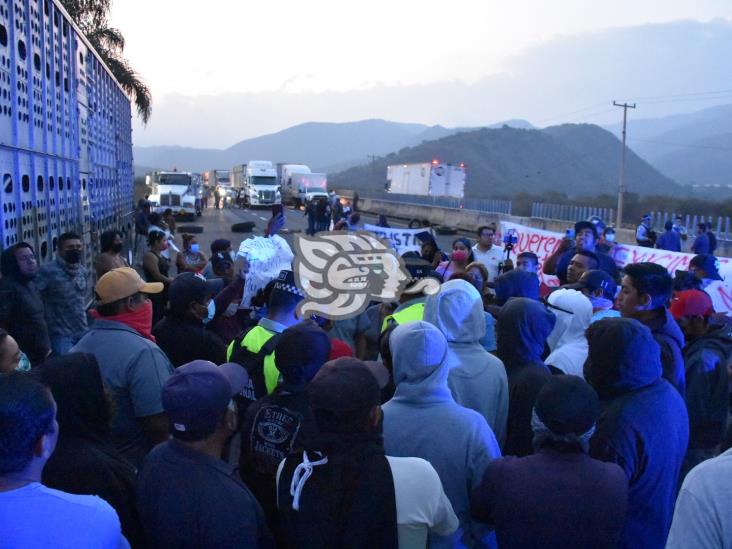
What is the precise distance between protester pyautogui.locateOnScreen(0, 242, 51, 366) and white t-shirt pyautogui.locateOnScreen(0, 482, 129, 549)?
161 inches

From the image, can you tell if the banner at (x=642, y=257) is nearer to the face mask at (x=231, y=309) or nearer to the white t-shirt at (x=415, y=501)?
the face mask at (x=231, y=309)

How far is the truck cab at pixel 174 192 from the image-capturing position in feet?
117

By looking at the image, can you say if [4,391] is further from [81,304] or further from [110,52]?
[110,52]

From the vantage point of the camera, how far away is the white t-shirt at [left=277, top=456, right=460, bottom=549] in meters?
2.16

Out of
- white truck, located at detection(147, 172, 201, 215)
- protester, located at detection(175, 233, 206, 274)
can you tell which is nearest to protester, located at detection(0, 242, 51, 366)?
protester, located at detection(175, 233, 206, 274)

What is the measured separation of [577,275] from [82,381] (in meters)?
4.84

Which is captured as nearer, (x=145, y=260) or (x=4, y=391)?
(x=4, y=391)

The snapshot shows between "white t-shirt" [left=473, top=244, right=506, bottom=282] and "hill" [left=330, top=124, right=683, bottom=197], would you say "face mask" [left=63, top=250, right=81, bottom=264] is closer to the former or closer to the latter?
"white t-shirt" [left=473, top=244, right=506, bottom=282]

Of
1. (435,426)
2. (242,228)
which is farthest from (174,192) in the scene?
(435,426)

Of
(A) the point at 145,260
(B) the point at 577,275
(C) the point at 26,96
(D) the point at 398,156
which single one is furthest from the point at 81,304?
(D) the point at 398,156

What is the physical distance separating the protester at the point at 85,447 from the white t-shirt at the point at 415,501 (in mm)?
972

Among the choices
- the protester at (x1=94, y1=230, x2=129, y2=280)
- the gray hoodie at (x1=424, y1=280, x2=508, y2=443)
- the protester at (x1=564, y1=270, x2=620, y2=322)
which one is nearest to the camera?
the gray hoodie at (x1=424, y1=280, x2=508, y2=443)

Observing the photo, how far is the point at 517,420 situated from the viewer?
3.39m

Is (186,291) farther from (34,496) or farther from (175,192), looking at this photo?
(175,192)
